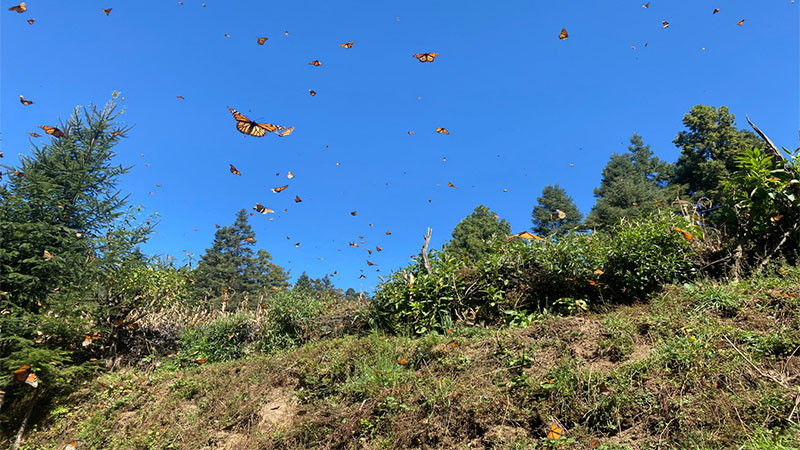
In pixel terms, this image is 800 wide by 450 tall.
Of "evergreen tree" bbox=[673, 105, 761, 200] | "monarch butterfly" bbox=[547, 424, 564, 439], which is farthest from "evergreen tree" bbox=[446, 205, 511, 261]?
"monarch butterfly" bbox=[547, 424, 564, 439]

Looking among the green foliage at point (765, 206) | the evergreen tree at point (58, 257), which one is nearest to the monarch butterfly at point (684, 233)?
the green foliage at point (765, 206)

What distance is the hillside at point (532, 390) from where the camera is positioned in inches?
92.6

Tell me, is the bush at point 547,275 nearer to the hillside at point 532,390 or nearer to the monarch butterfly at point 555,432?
the hillside at point 532,390

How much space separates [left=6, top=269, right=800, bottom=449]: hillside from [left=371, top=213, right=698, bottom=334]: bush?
0.37m

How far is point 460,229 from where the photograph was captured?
30.0 metres

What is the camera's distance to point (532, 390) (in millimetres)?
2920

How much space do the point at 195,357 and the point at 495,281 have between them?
268 inches

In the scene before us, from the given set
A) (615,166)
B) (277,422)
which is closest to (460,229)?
(615,166)

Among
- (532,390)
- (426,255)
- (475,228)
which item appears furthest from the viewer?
(475,228)

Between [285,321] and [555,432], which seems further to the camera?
[285,321]

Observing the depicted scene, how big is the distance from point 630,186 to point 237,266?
37.8 m

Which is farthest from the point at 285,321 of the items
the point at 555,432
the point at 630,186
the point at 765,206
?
the point at 630,186

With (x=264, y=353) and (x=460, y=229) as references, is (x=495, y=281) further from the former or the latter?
(x=460, y=229)

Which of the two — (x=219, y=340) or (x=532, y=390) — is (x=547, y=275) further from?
(x=219, y=340)
